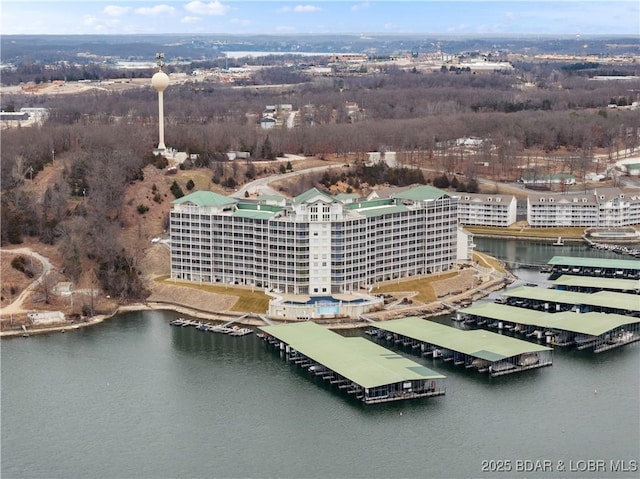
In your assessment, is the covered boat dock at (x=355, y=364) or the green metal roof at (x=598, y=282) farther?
the green metal roof at (x=598, y=282)

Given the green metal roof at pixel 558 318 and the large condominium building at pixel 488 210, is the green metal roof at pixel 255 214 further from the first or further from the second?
the large condominium building at pixel 488 210

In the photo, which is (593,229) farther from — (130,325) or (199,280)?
(130,325)

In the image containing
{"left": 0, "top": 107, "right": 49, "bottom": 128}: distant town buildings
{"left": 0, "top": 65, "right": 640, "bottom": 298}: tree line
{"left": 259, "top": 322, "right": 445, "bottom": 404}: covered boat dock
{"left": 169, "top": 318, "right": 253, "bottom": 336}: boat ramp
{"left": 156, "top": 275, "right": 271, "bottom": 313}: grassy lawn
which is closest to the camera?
{"left": 259, "top": 322, "right": 445, "bottom": 404}: covered boat dock

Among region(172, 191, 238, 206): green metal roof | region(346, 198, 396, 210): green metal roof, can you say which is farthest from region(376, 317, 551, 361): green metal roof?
region(172, 191, 238, 206): green metal roof

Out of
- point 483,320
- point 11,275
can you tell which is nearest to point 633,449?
point 483,320

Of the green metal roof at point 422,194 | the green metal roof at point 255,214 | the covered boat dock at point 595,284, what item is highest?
the green metal roof at point 422,194

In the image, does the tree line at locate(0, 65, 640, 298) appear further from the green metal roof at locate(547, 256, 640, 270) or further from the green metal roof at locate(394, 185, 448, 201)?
the green metal roof at locate(547, 256, 640, 270)

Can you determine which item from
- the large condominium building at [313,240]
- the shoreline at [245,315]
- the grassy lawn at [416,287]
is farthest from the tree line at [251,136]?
the grassy lawn at [416,287]
